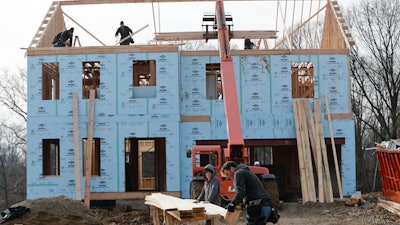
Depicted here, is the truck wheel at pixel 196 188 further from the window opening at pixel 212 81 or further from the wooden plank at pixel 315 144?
the window opening at pixel 212 81

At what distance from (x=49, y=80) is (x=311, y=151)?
10.6 metres

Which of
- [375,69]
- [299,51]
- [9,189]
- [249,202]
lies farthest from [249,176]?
[9,189]

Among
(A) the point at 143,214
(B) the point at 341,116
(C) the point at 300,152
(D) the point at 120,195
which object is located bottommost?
(A) the point at 143,214

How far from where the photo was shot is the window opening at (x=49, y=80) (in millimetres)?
24453

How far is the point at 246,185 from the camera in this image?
10.2 meters

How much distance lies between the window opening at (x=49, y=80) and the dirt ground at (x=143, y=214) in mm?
5401

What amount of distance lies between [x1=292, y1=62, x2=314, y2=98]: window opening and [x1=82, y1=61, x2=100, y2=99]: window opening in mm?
7971

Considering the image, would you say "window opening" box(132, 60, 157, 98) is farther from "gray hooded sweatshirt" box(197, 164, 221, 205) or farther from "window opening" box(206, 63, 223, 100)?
"gray hooded sweatshirt" box(197, 164, 221, 205)

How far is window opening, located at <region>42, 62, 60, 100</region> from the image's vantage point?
24453 millimetres

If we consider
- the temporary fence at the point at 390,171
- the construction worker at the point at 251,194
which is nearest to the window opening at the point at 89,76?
the temporary fence at the point at 390,171

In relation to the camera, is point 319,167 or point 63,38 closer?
point 319,167

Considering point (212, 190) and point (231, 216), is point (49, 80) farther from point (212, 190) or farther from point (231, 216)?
point (231, 216)

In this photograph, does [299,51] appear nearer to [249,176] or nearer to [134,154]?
[134,154]

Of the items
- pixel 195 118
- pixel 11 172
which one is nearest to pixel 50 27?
pixel 195 118
